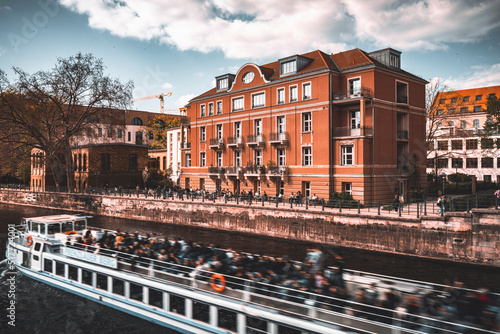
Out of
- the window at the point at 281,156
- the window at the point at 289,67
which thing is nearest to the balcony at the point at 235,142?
the window at the point at 281,156

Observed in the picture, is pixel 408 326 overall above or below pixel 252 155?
below

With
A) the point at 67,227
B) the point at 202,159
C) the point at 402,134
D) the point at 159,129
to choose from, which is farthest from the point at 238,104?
the point at 159,129

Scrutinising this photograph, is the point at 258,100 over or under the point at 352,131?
over

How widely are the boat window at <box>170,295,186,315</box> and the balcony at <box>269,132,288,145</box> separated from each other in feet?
74.1

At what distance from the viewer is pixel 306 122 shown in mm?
32125

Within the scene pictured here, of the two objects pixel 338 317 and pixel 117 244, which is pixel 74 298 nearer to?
pixel 117 244

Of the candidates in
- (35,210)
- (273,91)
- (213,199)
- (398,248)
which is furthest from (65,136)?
(398,248)

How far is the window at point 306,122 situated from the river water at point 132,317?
1125 centimetres

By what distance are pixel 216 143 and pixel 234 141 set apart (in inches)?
104

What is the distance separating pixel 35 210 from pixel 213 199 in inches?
1035

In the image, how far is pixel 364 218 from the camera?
21906 mm

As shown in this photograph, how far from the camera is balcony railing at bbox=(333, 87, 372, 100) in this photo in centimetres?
2883

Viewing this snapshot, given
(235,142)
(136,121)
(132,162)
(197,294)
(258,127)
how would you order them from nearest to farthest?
(197,294) → (258,127) → (235,142) → (132,162) → (136,121)

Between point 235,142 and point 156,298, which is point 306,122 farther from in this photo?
point 156,298
